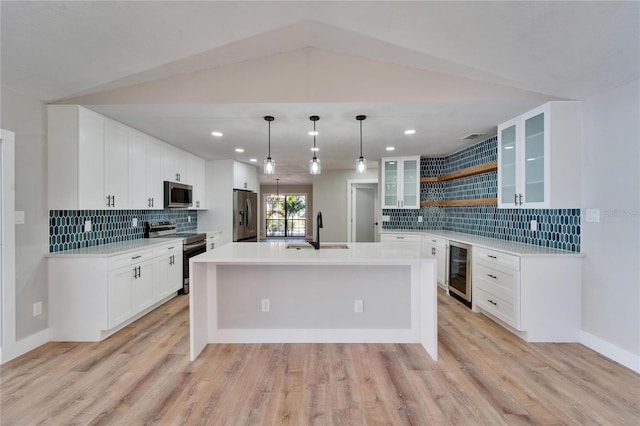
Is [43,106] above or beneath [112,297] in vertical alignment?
above

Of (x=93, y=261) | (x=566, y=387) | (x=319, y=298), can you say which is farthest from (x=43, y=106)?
(x=566, y=387)

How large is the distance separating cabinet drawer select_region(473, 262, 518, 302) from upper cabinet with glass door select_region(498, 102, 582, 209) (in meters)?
0.77

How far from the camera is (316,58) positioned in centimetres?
266

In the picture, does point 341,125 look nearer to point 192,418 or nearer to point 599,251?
point 599,251

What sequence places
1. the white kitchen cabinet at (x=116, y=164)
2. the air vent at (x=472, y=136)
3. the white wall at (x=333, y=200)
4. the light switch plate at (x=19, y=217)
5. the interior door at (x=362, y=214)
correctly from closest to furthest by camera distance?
the light switch plate at (x=19, y=217) < the white kitchen cabinet at (x=116, y=164) < the air vent at (x=472, y=136) < the interior door at (x=362, y=214) < the white wall at (x=333, y=200)

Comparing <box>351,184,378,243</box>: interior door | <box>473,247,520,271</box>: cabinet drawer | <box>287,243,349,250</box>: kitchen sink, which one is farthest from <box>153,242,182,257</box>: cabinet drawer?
<box>351,184,378,243</box>: interior door

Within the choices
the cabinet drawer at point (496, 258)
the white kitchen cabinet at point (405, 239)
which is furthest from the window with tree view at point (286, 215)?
the cabinet drawer at point (496, 258)

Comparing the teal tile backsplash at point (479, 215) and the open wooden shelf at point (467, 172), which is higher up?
the open wooden shelf at point (467, 172)

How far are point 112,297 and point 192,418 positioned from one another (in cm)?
177

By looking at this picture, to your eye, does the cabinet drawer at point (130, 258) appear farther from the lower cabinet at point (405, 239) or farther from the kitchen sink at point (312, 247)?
the lower cabinet at point (405, 239)

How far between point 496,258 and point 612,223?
0.99 metres

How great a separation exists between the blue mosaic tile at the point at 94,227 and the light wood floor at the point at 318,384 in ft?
3.38

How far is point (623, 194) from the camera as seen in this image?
95.9 inches

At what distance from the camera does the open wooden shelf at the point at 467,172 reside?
13.1 feet
